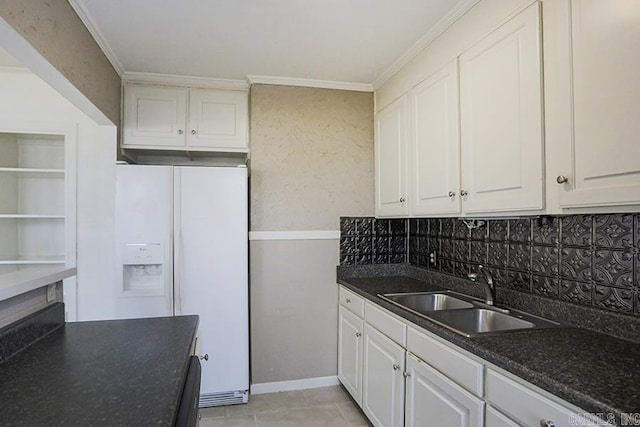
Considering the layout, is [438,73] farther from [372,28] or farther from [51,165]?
[51,165]

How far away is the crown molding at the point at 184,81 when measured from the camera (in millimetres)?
2787

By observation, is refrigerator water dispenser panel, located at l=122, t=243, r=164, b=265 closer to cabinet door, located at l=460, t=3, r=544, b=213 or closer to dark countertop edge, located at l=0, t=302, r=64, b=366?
dark countertop edge, located at l=0, t=302, r=64, b=366

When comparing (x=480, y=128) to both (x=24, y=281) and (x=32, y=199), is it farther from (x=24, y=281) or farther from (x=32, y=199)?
(x=32, y=199)

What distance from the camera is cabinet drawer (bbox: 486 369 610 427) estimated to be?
1004 mm

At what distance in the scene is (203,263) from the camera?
8.52ft

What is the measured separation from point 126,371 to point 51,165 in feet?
8.53

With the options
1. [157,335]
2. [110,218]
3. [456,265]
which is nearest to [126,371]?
[157,335]

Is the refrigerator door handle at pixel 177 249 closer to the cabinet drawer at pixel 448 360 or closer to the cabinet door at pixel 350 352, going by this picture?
the cabinet door at pixel 350 352

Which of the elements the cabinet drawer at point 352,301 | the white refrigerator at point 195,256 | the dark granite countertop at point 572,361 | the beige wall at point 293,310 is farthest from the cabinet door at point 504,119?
the white refrigerator at point 195,256

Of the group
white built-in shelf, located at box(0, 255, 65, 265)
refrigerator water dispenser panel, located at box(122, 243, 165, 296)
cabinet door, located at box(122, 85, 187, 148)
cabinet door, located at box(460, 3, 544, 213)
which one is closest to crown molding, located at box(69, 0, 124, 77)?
cabinet door, located at box(122, 85, 187, 148)

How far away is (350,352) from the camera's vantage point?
106 inches

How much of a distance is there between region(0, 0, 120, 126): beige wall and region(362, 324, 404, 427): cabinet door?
2.13 meters

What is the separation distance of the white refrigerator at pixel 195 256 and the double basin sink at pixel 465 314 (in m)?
1.11

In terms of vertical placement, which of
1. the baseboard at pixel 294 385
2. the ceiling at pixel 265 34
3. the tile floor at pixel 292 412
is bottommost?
the tile floor at pixel 292 412
